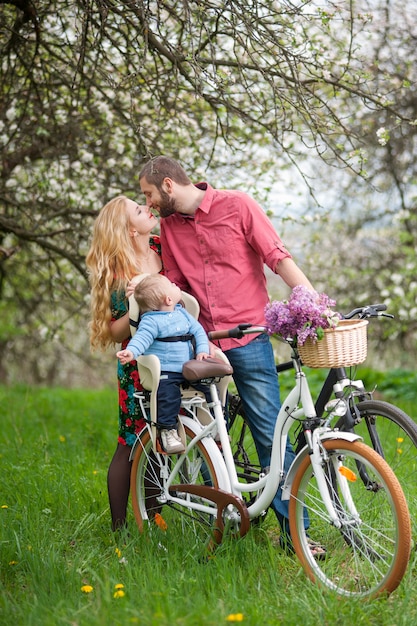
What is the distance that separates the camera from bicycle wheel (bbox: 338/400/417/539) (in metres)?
2.98

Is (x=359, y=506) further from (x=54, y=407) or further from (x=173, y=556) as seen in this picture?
(x=54, y=407)

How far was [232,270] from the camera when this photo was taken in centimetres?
351

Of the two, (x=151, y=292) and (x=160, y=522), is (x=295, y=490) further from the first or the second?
(x=151, y=292)

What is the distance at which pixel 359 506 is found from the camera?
305 cm

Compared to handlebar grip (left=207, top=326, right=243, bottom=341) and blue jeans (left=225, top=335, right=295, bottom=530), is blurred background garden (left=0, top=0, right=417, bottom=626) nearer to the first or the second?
blue jeans (left=225, top=335, right=295, bottom=530)

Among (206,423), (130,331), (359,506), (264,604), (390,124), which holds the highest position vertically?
(390,124)

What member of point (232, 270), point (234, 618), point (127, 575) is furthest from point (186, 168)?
point (234, 618)

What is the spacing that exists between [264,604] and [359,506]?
0.56 m

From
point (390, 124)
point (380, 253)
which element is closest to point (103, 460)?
point (390, 124)

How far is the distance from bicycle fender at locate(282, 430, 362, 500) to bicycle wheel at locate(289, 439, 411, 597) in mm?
18

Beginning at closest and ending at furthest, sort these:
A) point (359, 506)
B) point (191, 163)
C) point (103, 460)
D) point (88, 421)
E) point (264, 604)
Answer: point (264, 604)
point (359, 506)
point (103, 460)
point (191, 163)
point (88, 421)

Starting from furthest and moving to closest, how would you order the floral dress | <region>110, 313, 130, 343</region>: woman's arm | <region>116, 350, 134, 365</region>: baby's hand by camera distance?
the floral dress < <region>110, 313, 130, 343</region>: woman's arm < <region>116, 350, 134, 365</region>: baby's hand

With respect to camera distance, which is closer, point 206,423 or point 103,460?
point 206,423

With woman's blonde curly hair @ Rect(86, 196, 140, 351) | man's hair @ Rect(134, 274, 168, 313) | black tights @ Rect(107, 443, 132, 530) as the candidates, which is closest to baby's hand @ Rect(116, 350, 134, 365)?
man's hair @ Rect(134, 274, 168, 313)
